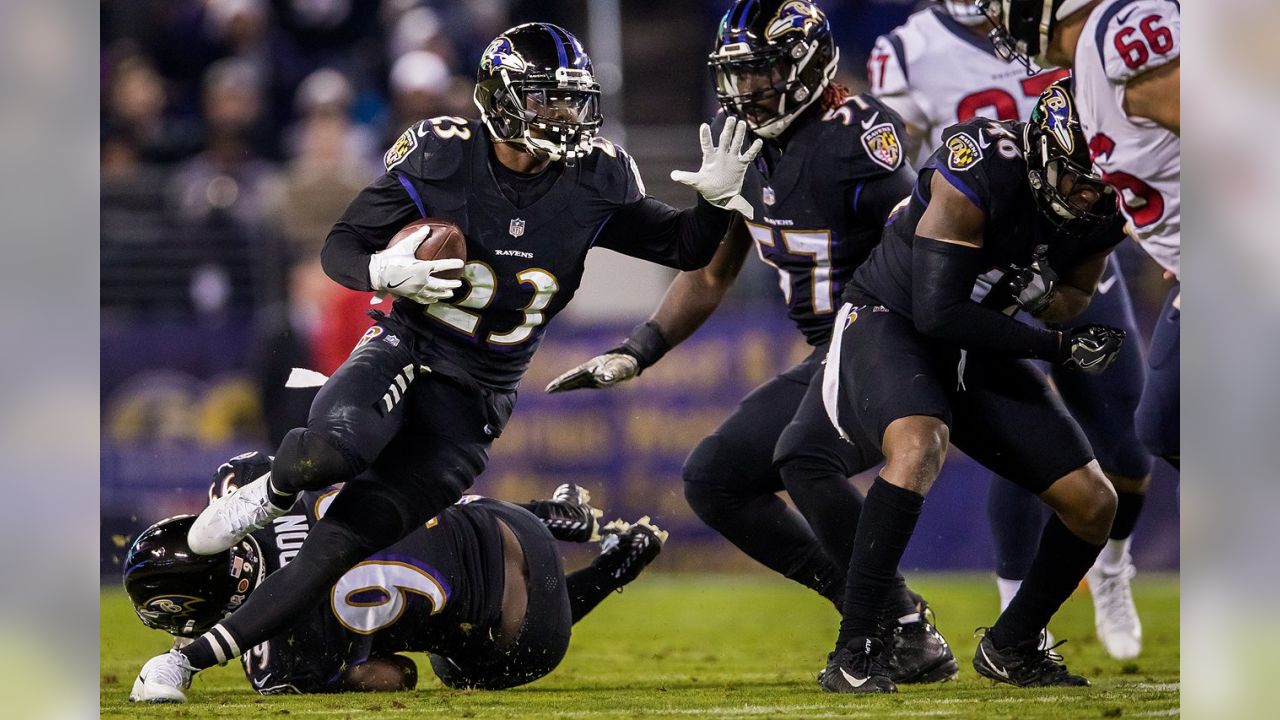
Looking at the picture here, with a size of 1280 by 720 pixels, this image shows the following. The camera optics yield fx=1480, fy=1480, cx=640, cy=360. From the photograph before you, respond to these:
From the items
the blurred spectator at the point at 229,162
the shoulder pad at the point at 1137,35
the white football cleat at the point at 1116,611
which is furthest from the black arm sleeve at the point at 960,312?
the blurred spectator at the point at 229,162

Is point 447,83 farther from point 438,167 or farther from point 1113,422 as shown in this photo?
point 1113,422

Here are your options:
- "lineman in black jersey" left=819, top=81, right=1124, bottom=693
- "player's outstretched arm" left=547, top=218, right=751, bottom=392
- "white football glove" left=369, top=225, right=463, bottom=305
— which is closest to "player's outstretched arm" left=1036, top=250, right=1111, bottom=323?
"lineman in black jersey" left=819, top=81, right=1124, bottom=693

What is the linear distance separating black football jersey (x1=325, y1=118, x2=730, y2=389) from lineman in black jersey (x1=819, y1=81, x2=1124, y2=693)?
56 cm

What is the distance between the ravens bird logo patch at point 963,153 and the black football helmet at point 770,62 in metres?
0.56

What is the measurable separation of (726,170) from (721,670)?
141 centimetres

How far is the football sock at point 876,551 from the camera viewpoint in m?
3.18

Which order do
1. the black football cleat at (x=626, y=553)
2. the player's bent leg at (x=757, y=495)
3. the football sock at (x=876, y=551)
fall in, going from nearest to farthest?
the football sock at (x=876, y=551)
the player's bent leg at (x=757, y=495)
the black football cleat at (x=626, y=553)

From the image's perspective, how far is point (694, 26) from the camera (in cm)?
599

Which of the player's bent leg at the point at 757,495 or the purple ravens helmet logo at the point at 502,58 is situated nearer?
the purple ravens helmet logo at the point at 502,58

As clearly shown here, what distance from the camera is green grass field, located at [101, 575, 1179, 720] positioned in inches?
127

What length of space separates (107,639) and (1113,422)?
3.03m

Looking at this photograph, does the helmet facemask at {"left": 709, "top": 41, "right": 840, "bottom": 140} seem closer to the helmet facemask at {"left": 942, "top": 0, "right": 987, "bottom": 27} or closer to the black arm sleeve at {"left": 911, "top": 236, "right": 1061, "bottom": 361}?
the black arm sleeve at {"left": 911, "top": 236, "right": 1061, "bottom": 361}

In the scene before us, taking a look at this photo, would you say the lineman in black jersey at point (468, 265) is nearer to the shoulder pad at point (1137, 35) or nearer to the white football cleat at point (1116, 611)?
the shoulder pad at point (1137, 35)
